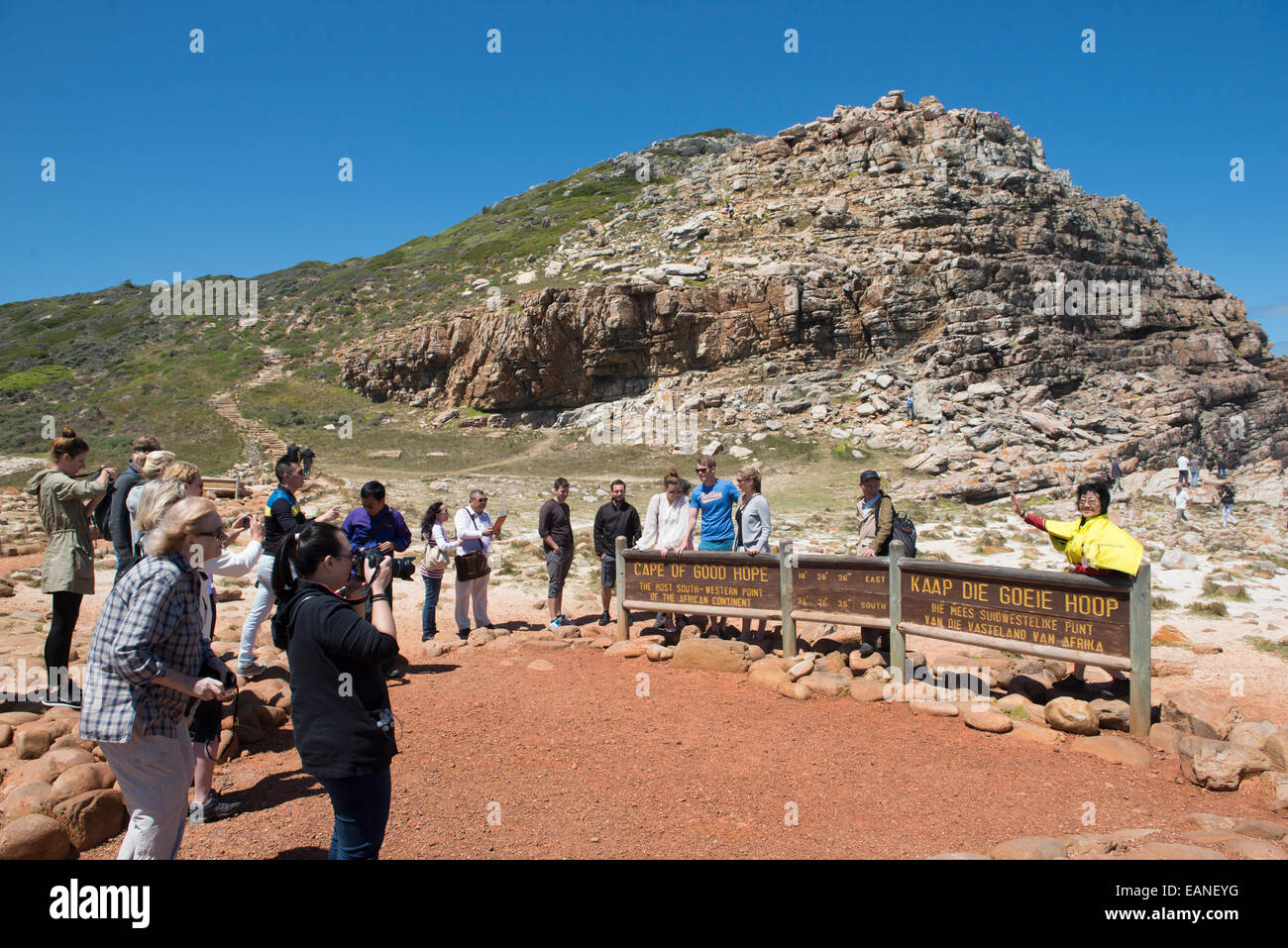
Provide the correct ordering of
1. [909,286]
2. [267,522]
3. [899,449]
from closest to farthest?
[267,522], [899,449], [909,286]

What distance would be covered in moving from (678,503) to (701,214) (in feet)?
147

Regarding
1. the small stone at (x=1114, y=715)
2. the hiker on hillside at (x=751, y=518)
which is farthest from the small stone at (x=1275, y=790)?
the hiker on hillside at (x=751, y=518)

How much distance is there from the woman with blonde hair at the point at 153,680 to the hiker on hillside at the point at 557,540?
6.19 meters

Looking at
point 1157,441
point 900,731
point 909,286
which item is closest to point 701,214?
point 909,286

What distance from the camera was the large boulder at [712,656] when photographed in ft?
25.2

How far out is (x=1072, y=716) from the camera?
586cm

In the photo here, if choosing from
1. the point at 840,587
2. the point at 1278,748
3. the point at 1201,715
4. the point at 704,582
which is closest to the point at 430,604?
the point at 704,582

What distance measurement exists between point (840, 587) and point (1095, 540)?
7.72 feet

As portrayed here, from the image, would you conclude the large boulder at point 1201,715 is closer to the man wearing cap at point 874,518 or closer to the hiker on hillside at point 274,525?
the man wearing cap at point 874,518

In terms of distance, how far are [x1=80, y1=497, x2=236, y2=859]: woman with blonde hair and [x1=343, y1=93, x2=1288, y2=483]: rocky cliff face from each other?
33421mm

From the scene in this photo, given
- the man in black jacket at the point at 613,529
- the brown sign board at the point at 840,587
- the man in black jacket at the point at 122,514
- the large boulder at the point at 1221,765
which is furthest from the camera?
the man in black jacket at the point at 613,529

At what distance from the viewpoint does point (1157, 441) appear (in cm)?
3356

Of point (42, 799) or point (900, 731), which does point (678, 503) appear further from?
point (42, 799)

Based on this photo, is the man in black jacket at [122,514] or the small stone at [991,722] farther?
the small stone at [991,722]
